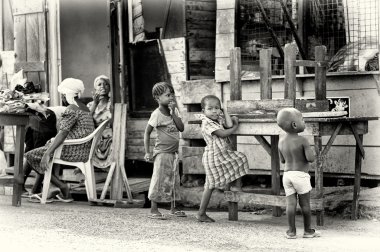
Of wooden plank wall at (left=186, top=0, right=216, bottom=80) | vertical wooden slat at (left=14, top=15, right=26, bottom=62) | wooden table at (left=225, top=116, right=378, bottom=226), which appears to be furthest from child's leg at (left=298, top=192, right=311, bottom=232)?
vertical wooden slat at (left=14, top=15, right=26, bottom=62)

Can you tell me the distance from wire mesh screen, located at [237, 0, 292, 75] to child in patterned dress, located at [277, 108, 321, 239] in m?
2.93

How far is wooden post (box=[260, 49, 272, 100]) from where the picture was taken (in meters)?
6.92

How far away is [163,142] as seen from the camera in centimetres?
730

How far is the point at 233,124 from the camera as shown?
688cm

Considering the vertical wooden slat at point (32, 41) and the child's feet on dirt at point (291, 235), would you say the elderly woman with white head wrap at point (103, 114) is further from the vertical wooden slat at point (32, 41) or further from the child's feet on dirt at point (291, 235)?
the child's feet on dirt at point (291, 235)

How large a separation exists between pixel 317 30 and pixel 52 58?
4.36 metres

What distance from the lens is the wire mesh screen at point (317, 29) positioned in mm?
8016

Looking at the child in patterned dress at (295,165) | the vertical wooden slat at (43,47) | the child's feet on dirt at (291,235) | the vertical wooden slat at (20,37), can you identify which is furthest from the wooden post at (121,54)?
the child's feet on dirt at (291,235)

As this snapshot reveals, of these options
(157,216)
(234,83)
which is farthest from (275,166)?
(157,216)

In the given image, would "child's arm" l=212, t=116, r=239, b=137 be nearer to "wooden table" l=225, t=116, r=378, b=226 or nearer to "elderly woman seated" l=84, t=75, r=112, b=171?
"wooden table" l=225, t=116, r=378, b=226

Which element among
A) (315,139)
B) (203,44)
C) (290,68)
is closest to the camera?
(315,139)

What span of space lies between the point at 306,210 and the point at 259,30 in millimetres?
3683

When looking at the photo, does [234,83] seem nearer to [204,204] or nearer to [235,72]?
[235,72]

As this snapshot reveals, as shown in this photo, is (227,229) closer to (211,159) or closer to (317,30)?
(211,159)
